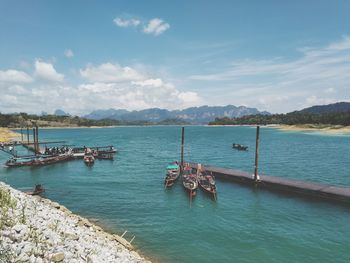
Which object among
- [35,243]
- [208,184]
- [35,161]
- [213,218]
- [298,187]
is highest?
[35,243]

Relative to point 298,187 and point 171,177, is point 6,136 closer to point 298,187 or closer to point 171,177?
point 171,177

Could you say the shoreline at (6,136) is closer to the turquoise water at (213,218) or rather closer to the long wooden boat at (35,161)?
the long wooden boat at (35,161)

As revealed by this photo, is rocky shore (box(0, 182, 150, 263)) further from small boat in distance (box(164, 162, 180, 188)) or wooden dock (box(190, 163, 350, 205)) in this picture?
wooden dock (box(190, 163, 350, 205))

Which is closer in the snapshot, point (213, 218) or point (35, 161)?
point (213, 218)

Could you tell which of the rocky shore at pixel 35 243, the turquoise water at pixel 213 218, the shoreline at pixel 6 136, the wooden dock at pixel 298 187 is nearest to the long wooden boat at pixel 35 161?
the turquoise water at pixel 213 218

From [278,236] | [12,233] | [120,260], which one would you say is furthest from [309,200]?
[12,233]

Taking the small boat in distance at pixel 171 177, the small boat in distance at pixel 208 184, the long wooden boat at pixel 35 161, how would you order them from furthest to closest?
the long wooden boat at pixel 35 161 → the small boat in distance at pixel 171 177 → the small boat in distance at pixel 208 184

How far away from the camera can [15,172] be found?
183 feet

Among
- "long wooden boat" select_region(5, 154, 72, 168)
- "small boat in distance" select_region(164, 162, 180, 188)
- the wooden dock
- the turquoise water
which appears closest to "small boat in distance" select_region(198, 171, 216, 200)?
the turquoise water

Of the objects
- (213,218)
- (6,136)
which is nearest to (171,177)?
(213,218)

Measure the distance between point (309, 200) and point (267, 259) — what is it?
1670cm

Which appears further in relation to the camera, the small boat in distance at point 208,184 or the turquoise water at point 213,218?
the small boat in distance at point 208,184

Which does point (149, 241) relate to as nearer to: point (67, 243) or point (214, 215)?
point (214, 215)

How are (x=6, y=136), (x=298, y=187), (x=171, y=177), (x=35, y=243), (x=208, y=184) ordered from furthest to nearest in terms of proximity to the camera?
(x=6, y=136), (x=171, y=177), (x=208, y=184), (x=298, y=187), (x=35, y=243)
